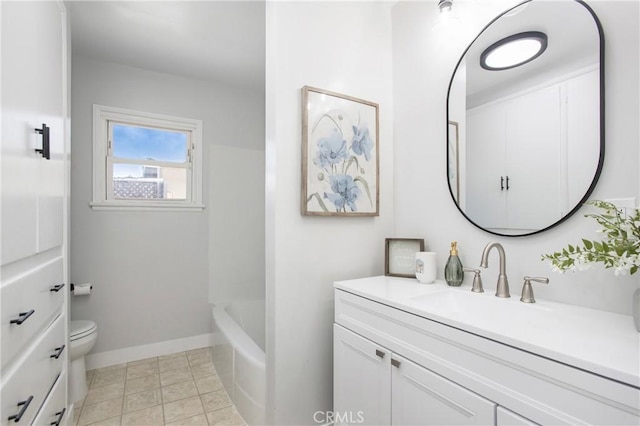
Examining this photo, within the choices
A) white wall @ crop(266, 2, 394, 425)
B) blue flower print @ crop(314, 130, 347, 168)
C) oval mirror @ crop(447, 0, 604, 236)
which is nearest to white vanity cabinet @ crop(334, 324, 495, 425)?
white wall @ crop(266, 2, 394, 425)

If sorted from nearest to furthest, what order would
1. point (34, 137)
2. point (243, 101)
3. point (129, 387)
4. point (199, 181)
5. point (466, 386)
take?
point (466, 386), point (34, 137), point (129, 387), point (199, 181), point (243, 101)

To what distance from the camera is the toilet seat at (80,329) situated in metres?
2.04

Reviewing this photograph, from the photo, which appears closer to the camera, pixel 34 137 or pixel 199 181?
pixel 34 137

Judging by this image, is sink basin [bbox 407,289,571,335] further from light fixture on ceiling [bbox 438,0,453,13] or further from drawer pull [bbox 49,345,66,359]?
drawer pull [bbox 49,345,66,359]

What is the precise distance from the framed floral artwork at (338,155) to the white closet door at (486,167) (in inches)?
20.4

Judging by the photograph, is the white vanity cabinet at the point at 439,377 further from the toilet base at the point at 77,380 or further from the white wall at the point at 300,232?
the toilet base at the point at 77,380

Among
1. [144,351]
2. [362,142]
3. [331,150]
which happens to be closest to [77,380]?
[144,351]

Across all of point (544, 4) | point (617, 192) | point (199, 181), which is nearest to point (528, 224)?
point (617, 192)

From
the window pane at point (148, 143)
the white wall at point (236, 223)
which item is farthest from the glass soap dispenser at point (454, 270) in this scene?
the window pane at point (148, 143)

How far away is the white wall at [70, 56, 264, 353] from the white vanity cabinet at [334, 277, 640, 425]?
1960 millimetres

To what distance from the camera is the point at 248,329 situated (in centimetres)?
275

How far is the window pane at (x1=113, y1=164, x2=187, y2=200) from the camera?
2.68 metres

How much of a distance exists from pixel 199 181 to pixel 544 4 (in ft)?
9.13

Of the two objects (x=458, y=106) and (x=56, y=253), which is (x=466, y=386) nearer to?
(x=458, y=106)
